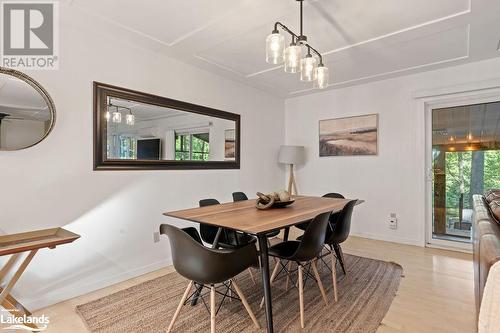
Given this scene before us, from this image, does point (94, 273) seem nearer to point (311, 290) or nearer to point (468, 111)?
point (311, 290)

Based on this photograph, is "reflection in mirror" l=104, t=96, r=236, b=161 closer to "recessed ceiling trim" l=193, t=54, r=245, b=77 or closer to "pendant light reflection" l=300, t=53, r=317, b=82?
"recessed ceiling trim" l=193, t=54, r=245, b=77

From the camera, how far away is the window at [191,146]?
324 cm

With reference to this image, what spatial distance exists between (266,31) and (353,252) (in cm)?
287

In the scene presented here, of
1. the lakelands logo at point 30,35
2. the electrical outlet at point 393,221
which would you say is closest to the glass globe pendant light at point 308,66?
the lakelands logo at point 30,35

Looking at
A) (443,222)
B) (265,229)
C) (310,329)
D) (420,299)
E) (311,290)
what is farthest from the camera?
(443,222)

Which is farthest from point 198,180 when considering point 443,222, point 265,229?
point 443,222

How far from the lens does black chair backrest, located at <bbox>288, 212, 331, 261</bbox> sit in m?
1.79

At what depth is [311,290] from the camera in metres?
2.42

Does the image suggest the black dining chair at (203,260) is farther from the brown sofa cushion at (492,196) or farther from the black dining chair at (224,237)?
the brown sofa cushion at (492,196)

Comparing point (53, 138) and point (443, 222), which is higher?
point (53, 138)

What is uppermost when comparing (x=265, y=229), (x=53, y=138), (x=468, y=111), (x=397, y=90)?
(x=397, y=90)

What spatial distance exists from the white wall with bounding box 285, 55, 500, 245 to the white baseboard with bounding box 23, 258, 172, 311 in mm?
3046

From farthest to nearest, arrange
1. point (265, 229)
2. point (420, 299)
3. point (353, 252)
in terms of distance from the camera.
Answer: point (353, 252)
point (420, 299)
point (265, 229)

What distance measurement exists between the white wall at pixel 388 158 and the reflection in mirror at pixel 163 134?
71.3 inches
